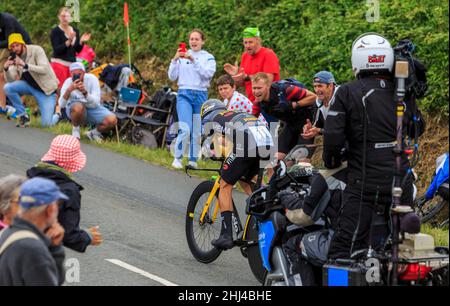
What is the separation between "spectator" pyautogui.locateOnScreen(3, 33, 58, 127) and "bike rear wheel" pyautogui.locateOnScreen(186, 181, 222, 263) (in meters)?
8.00

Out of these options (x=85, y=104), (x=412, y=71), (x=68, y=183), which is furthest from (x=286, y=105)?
(x=85, y=104)

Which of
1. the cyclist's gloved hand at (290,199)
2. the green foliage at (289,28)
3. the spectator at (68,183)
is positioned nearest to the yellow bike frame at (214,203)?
the cyclist's gloved hand at (290,199)

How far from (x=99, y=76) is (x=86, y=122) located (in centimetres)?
177

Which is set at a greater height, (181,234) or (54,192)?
(54,192)

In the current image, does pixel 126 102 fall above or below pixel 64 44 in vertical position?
below

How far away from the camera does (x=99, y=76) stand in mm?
18781

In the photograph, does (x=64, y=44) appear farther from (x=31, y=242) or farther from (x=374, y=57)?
(x=31, y=242)

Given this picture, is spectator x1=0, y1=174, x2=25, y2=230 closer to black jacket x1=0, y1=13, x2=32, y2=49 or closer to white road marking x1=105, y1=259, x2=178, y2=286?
white road marking x1=105, y1=259, x2=178, y2=286

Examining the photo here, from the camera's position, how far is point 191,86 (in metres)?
15.5

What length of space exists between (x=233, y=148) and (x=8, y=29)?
10.5 metres

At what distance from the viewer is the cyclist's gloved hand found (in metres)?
8.21

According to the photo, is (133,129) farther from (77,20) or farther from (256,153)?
(256,153)

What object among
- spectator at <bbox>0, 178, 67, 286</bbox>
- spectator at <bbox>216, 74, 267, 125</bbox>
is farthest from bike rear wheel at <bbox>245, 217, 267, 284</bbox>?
spectator at <bbox>216, 74, 267, 125</bbox>
